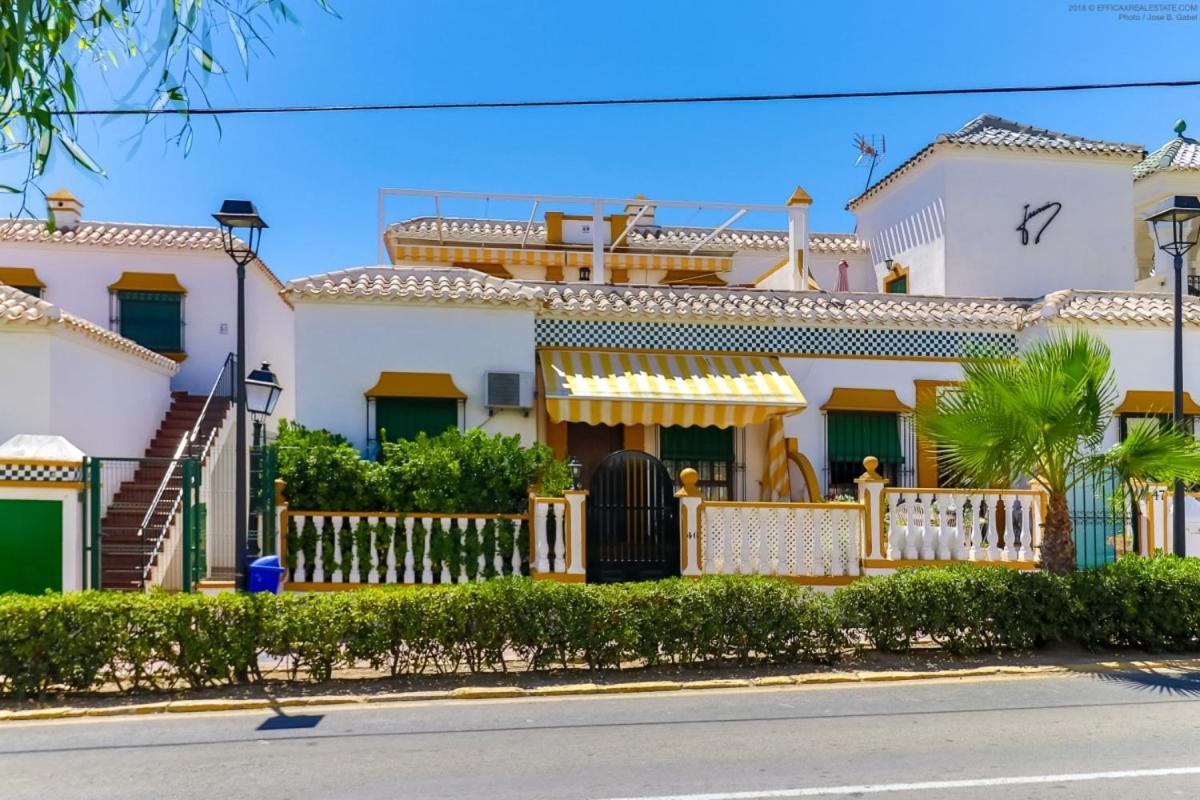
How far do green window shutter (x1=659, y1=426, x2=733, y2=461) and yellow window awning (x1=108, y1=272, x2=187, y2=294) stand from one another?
1241cm

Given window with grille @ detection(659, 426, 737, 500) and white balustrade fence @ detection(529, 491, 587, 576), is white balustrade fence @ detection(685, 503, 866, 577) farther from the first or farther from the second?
window with grille @ detection(659, 426, 737, 500)

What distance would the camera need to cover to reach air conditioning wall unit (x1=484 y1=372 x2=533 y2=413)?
14984 mm

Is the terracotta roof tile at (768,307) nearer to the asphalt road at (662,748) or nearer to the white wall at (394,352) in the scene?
the white wall at (394,352)

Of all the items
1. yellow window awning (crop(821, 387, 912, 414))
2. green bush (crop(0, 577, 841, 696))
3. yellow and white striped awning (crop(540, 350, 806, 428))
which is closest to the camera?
green bush (crop(0, 577, 841, 696))

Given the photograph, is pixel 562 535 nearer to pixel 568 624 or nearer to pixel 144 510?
pixel 568 624

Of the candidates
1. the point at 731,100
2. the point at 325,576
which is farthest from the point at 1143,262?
the point at 325,576

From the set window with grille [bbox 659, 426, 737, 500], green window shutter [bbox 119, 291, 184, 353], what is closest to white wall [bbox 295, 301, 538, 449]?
window with grille [bbox 659, 426, 737, 500]

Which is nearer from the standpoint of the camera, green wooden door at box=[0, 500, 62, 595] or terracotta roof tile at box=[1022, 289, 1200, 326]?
green wooden door at box=[0, 500, 62, 595]

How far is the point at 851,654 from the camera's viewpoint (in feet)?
34.8

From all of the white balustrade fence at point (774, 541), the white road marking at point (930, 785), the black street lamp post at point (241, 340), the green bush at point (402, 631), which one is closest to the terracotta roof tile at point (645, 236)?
the white balustrade fence at point (774, 541)

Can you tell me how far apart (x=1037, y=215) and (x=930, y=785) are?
58.4 ft

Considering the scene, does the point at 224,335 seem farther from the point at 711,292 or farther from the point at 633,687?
the point at 633,687

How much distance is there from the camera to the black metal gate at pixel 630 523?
13156mm

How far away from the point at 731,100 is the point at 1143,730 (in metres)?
8.17
